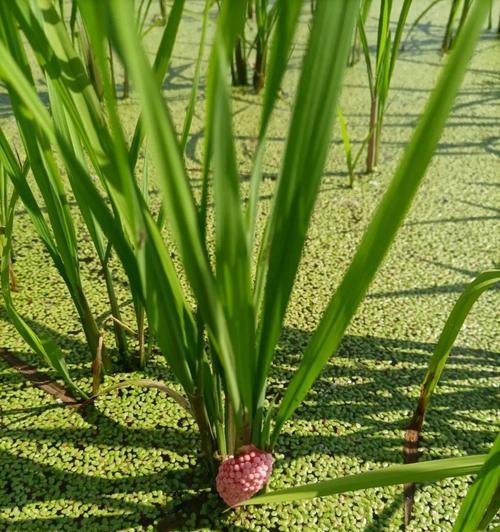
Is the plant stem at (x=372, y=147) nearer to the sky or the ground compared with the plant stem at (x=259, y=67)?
nearer to the ground

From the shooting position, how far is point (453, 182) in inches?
57.3

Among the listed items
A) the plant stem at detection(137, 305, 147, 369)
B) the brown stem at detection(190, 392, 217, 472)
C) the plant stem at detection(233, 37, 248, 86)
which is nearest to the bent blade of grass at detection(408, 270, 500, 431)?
the brown stem at detection(190, 392, 217, 472)

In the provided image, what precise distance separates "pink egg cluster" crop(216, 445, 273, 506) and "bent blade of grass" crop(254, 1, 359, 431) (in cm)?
22

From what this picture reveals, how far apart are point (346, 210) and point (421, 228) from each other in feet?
0.58

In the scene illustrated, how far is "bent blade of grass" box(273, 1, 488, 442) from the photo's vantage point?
36 centimetres

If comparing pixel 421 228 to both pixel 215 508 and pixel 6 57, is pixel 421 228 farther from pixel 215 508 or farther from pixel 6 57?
pixel 6 57

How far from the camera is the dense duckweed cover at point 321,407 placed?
74cm

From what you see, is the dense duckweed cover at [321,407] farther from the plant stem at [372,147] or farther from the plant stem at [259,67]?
the plant stem at [259,67]

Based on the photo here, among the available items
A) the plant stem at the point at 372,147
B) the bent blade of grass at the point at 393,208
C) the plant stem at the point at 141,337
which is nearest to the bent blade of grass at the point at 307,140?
the bent blade of grass at the point at 393,208

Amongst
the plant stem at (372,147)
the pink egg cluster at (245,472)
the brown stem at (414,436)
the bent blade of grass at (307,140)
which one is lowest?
the brown stem at (414,436)

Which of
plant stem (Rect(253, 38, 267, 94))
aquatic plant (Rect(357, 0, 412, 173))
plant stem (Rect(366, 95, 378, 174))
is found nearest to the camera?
aquatic plant (Rect(357, 0, 412, 173))

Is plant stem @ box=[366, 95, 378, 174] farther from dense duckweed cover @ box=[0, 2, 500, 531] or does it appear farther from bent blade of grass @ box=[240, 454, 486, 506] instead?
bent blade of grass @ box=[240, 454, 486, 506]

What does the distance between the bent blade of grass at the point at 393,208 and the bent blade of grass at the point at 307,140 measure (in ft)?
0.16

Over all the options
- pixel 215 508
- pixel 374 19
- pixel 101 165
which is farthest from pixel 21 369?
pixel 374 19
